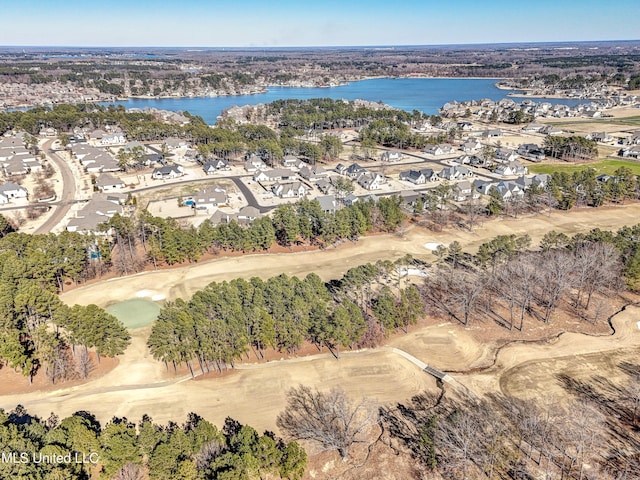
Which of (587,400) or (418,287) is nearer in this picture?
(587,400)

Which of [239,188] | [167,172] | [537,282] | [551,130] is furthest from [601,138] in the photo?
[167,172]

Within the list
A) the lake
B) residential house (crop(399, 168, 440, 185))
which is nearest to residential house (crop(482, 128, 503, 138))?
the lake

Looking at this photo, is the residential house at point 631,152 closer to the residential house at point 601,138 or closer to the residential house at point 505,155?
the residential house at point 601,138

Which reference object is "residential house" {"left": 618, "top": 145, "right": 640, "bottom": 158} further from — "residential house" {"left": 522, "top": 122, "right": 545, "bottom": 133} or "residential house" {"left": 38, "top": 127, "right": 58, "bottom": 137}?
"residential house" {"left": 38, "top": 127, "right": 58, "bottom": 137}

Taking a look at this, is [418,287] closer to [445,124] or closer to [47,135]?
[445,124]

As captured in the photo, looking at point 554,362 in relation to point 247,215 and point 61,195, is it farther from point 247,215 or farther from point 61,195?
point 61,195

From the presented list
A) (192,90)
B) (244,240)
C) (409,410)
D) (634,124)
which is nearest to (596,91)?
(634,124)
